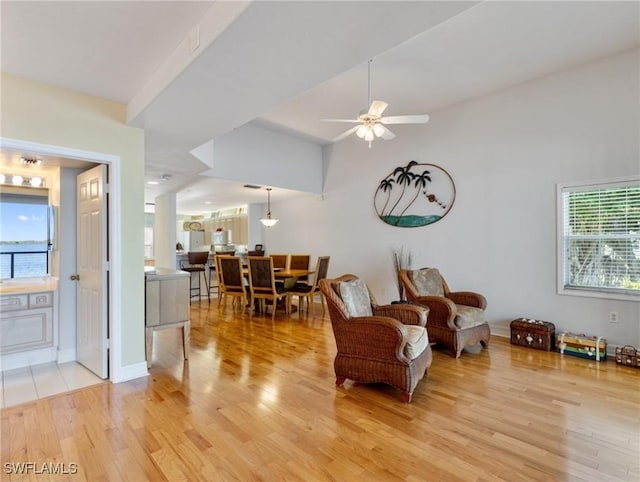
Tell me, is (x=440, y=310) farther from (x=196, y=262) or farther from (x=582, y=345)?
(x=196, y=262)

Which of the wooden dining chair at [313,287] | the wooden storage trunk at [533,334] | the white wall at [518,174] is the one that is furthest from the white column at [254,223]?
the wooden storage trunk at [533,334]

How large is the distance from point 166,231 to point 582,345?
22.7ft

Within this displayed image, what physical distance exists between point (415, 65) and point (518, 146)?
1831mm

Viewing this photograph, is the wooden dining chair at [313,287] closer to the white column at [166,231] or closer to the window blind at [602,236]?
the white column at [166,231]

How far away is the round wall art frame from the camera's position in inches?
193

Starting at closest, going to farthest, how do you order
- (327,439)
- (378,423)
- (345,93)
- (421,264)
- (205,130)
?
1. (327,439)
2. (378,423)
3. (205,130)
4. (345,93)
5. (421,264)

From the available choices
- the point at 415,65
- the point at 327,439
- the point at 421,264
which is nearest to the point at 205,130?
the point at 415,65

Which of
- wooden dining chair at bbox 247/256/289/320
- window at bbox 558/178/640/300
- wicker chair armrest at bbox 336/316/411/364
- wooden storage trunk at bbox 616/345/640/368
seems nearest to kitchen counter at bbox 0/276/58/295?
wooden dining chair at bbox 247/256/289/320

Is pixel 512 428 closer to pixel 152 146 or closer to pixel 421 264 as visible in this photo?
pixel 421 264

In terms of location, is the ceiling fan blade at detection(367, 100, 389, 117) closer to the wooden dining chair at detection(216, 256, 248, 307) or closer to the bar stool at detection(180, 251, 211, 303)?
the wooden dining chair at detection(216, 256, 248, 307)

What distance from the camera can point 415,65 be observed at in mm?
3602

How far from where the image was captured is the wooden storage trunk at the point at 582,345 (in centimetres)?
343

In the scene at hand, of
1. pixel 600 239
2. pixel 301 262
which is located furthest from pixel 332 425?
pixel 301 262

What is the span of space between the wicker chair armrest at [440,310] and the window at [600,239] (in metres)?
1.54
